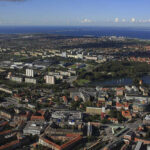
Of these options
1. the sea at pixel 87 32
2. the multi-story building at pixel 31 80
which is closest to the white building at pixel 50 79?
the multi-story building at pixel 31 80

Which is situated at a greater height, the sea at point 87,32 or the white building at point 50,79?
the sea at point 87,32

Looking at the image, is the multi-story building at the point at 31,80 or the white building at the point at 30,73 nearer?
the multi-story building at the point at 31,80

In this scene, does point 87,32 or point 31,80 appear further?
point 87,32

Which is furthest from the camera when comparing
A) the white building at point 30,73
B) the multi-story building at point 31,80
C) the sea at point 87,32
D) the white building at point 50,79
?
the sea at point 87,32

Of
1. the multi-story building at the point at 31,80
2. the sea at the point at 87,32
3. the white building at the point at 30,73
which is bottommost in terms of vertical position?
the multi-story building at the point at 31,80

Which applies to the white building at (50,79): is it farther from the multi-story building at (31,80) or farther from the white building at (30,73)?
the white building at (30,73)

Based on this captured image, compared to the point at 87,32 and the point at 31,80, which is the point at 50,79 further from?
the point at 87,32

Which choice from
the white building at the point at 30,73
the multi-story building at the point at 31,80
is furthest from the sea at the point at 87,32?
the multi-story building at the point at 31,80

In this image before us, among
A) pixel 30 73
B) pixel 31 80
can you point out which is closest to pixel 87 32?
pixel 30 73

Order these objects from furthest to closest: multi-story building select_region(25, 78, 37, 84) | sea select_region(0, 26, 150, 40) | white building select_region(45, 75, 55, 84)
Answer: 1. sea select_region(0, 26, 150, 40)
2. multi-story building select_region(25, 78, 37, 84)
3. white building select_region(45, 75, 55, 84)

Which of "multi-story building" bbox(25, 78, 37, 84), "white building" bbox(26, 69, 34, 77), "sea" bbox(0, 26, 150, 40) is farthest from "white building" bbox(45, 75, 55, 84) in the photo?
"sea" bbox(0, 26, 150, 40)

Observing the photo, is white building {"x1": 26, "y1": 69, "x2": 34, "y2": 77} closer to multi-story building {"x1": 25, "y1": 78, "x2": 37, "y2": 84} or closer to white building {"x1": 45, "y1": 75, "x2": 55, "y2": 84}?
multi-story building {"x1": 25, "y1": 78, "x2": 37, "y2": 84}

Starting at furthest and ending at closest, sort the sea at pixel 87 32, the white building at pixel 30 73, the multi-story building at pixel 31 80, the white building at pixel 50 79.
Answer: the sea at pixel 87 32, the white building at pixel 30 73, the multi-story building at pixel 31 80, the white building at pixel 50 79
